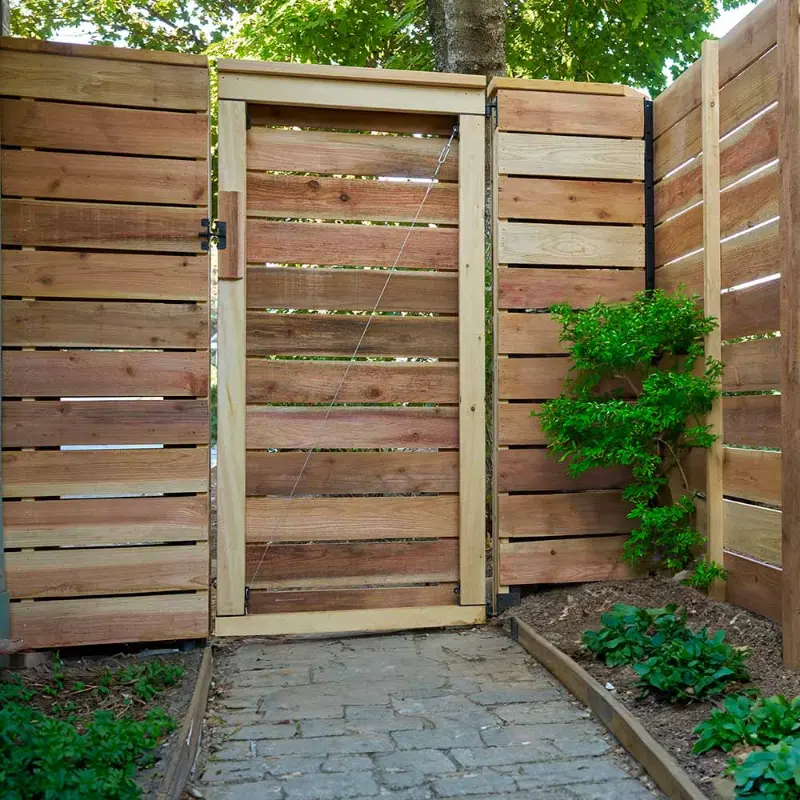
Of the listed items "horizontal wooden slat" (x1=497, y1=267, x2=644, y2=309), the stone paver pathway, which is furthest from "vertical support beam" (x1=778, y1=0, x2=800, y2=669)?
"horizontal wooden slat" (x1=497, y1=267, x2=644, y2=309)

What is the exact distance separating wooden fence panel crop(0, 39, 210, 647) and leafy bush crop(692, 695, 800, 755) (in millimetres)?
2403

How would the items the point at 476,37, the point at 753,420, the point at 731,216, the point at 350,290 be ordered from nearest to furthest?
the point at 753,420, the point at 731,216, the point at 350,290, the point at 476,37

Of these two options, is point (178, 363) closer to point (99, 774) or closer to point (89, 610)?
point (89, 610)

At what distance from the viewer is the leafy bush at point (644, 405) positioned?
3961 mm

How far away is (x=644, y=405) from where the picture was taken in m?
4.02

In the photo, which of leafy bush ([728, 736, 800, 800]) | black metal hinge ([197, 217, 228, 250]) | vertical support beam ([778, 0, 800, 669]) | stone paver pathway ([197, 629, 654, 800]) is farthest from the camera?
black metal hinge ([197, 217, 228, 250])

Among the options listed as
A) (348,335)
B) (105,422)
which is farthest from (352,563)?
(105,422)

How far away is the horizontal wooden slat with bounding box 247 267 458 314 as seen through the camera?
429 cm

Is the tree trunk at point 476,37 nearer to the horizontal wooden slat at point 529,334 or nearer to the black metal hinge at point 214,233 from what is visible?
the horizontal wooden slat at point 529,334

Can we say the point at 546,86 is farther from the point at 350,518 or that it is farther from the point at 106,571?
the point at 106,571

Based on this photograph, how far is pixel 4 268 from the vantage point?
3861 mm

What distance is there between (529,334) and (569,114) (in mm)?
1210

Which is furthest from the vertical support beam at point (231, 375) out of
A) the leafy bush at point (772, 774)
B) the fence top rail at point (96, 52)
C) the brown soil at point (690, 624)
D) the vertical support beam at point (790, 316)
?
the leafy bush at point (772, 774)

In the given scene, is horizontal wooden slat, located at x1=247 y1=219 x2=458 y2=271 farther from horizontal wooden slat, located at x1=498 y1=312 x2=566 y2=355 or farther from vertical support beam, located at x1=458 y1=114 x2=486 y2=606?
horizontal wooden slat, located at x1=498 y1=312 x2=566 y2=355
